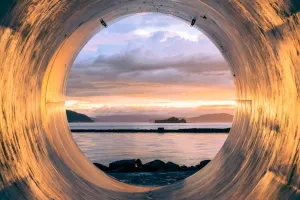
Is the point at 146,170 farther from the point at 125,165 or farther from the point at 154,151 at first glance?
the point at 154,151

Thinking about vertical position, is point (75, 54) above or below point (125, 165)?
above

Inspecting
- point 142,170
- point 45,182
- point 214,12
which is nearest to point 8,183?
point 45,182

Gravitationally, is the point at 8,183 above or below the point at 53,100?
below

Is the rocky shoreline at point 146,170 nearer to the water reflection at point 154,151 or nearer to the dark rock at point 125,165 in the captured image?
the dark rock at point 125,165

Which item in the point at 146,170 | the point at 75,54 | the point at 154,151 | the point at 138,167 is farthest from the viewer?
the point at 154,151

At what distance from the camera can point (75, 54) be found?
36.1 ft

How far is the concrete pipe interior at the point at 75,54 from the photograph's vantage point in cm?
495

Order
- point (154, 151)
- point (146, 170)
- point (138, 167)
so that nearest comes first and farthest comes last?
point (146, 170)
point (138, 167)
point (154, 151)

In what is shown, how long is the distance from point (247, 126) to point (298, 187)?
3931 mm

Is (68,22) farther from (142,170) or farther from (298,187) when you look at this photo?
(142,170)

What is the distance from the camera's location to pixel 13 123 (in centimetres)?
565

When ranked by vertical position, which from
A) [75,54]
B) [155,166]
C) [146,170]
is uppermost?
[75,54]

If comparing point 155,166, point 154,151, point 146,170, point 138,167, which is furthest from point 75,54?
point 154,151

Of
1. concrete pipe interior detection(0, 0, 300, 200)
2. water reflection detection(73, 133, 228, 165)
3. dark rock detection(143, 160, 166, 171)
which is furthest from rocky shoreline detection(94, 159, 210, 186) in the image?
water reflection detection(73, 133, 228, 165)
